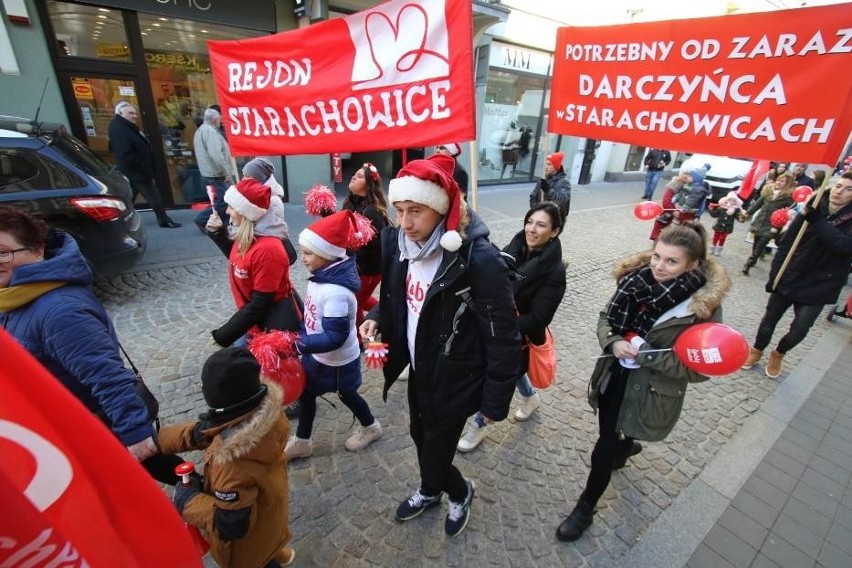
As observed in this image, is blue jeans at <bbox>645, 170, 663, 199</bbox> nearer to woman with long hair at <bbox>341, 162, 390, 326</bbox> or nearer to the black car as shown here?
woman with long hair at <bbox>341, 162, 390, 326</bbox>

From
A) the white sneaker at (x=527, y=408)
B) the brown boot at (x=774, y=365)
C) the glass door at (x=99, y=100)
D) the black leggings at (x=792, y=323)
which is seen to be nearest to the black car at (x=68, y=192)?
the glass door at (x=99, y=100)

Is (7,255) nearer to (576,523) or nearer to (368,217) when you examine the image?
(368,217)

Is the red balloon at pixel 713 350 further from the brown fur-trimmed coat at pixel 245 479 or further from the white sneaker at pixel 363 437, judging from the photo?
the white sneaker at pixel 363 437

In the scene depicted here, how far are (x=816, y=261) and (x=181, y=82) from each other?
408 inches

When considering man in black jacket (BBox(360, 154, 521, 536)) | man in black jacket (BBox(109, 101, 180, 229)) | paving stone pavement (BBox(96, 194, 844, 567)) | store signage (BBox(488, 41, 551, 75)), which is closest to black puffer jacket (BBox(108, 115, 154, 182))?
man in black jacket (BBox(109, 101, 180, 229))

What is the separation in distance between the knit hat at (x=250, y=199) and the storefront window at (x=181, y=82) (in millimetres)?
7094

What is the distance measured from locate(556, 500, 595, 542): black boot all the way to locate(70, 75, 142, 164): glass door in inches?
371

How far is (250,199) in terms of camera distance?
9.07 feet

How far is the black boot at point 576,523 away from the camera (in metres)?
2.51

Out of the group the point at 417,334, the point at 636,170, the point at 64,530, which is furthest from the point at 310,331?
the point at 636,170

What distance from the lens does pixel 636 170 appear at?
18.6m

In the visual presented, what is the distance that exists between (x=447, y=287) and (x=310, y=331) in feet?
4.20

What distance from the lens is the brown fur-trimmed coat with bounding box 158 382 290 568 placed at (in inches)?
63.2

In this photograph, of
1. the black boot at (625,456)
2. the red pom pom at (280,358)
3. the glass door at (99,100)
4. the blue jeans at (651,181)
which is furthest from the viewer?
the blue jeans at (651,181)
